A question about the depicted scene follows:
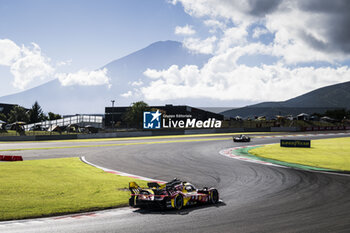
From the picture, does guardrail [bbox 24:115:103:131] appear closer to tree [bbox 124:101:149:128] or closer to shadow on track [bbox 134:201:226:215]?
tree [bbox 124:101:149:128]

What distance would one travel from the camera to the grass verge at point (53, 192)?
31.9ft

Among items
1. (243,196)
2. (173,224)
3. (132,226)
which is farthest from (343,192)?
(132,226)

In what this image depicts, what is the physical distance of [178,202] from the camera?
9875 millimetres

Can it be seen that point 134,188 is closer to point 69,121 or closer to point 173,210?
point 173,210

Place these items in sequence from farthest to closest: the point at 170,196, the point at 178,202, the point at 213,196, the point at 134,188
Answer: the point at 213,196 → the point at 134,188 → the point at 178,202 → the point at 170,196

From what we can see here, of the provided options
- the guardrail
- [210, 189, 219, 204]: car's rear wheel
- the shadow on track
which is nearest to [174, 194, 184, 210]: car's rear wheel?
the shadow on track

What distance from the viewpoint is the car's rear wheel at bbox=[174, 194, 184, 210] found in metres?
9.82

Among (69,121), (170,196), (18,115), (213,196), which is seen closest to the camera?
(170,196)

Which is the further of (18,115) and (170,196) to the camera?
(18,115)

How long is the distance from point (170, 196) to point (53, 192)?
4.67m

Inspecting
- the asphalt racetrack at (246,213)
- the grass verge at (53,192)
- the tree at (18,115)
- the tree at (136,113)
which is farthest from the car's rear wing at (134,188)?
the tree at (18,115)

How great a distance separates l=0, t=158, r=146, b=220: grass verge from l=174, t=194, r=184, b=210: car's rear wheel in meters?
1.96

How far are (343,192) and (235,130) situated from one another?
50672mm

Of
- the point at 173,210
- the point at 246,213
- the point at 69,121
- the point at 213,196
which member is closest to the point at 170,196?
the point at 173,210
